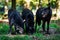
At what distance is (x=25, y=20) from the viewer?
38.4ft

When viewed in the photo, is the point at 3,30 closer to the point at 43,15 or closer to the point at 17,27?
the point at 17,27

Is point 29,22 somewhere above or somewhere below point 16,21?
below

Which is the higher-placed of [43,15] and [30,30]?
[43,15]

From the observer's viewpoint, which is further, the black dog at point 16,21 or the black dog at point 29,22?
the black dog at point 29,22

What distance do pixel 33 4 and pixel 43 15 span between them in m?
18.0

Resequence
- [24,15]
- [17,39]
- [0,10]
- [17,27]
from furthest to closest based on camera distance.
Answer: [0,10], [24,15], [17,27], [17,39]

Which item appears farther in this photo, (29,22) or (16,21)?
(29,22)

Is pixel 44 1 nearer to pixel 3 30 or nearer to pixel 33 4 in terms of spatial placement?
pixel 33 4

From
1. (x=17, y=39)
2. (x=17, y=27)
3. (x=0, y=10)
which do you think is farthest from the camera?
(x=0, y=10)

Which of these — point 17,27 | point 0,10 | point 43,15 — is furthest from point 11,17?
point 0,10

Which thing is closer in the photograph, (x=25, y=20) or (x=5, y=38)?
(x=5, y=38)

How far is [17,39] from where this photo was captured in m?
9.69

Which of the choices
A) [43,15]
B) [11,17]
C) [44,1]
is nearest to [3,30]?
[11,17]

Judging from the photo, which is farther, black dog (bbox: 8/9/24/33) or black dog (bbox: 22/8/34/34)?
black dog (bbox: 22/8/34/34)
